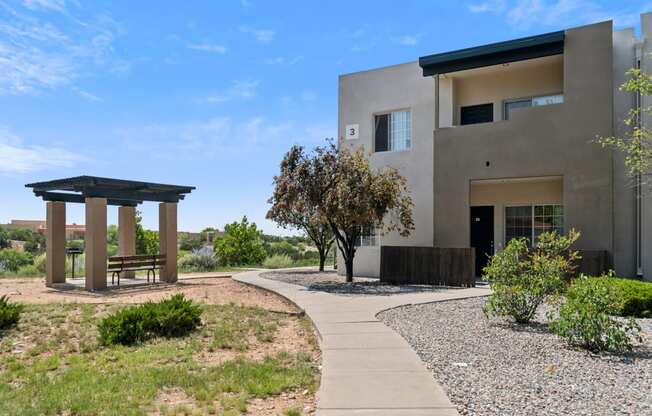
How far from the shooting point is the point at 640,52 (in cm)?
1551

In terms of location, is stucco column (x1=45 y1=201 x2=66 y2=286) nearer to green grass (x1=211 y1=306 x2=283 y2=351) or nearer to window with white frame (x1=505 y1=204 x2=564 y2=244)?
green grass (x1=211 y1=306 x2=283 y2=351)

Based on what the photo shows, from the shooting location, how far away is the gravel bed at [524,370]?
16.9 ft

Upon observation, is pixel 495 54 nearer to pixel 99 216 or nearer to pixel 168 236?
pixel 168 236

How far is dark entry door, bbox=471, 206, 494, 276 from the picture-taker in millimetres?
19188

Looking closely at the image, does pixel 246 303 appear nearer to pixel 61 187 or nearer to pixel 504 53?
pixel 61 187

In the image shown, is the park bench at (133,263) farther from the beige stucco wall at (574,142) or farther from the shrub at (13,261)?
the beige stucco wall at (574,142)

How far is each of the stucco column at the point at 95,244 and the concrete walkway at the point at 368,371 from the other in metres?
9.09

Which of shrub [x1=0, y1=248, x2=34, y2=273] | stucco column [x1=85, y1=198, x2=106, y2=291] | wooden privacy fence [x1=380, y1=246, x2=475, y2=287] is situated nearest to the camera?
wooden privacy fence [x1=380, y1=246, x2=475, y2=287]

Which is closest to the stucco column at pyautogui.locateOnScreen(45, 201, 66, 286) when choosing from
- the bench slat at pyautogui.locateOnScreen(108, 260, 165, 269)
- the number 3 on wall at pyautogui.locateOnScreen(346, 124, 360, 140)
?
the bench slat at pyautogui.locateOnScreen(108, 260, 165, 269)

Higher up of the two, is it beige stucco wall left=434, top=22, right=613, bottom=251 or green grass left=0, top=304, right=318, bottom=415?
beige stucco wall left=434, top=22, right=613, bottom=251

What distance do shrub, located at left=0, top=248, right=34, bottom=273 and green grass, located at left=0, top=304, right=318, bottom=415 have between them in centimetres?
1865

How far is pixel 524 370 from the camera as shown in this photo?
645 cm

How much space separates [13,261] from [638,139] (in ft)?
94.2

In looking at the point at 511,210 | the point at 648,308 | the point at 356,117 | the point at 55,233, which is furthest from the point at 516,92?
the point at 55,233
